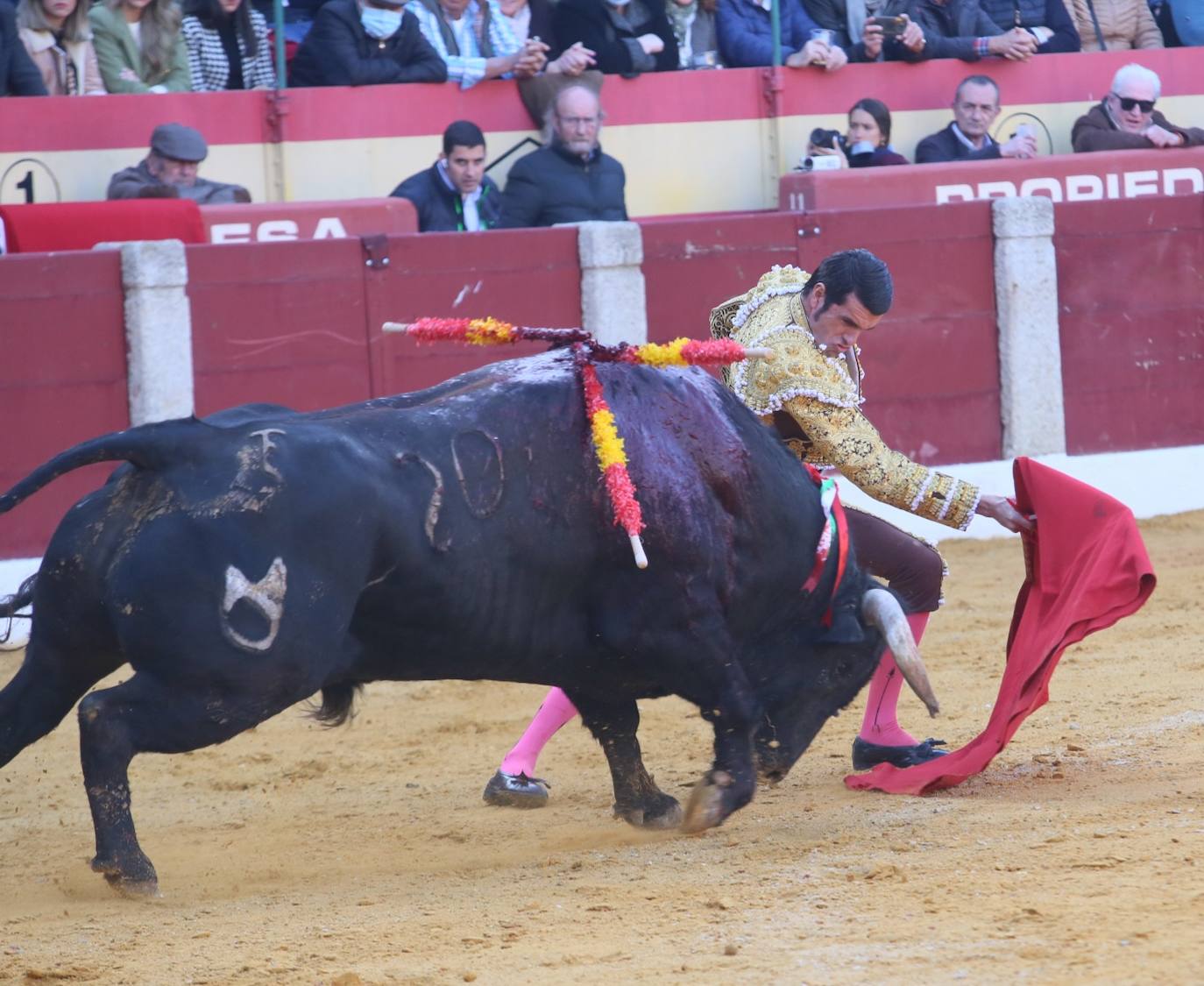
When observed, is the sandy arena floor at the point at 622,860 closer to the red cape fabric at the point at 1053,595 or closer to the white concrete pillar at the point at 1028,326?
the red cape fabric at the point at 1053,595

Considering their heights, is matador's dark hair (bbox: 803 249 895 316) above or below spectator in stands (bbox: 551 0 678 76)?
below

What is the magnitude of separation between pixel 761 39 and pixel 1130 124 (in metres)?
1.86

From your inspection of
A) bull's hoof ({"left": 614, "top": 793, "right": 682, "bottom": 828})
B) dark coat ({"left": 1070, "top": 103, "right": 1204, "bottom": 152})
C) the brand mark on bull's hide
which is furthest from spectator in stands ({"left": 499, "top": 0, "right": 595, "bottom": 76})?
the brand mark on bull's hide

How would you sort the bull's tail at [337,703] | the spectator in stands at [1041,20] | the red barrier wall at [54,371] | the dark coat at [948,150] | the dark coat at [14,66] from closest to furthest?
1. the bull's tail at [337,703]
2. the red barrier wall at [54,371]
3. the dark coat at [14,66]
4. the dark coat at [948,150]
5. the spectator in stands at [1041,20]

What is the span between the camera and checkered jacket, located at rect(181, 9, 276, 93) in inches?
309

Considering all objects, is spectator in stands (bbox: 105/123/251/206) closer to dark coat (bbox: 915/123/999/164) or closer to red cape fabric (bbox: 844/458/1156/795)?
dark coat (bbox: 915/123/999/164)

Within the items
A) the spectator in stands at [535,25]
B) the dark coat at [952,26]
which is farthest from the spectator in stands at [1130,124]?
the spectator in stands at [535,25]

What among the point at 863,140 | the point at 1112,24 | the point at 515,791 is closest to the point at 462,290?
the point at 863,140

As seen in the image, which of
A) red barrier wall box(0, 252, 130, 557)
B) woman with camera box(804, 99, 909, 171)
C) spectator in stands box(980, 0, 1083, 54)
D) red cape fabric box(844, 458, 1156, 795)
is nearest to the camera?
red cape fabric box(844, 458, 1156, 795)

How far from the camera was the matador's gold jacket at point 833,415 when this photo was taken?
4098 millimetres

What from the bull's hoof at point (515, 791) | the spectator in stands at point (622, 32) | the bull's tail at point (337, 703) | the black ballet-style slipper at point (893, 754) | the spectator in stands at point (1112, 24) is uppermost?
the spectator in stands at point (1112, 24)

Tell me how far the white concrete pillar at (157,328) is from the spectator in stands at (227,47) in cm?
155

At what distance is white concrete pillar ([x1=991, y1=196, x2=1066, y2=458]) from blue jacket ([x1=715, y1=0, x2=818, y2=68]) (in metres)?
1.66

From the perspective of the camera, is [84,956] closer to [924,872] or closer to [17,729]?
[17,729]
